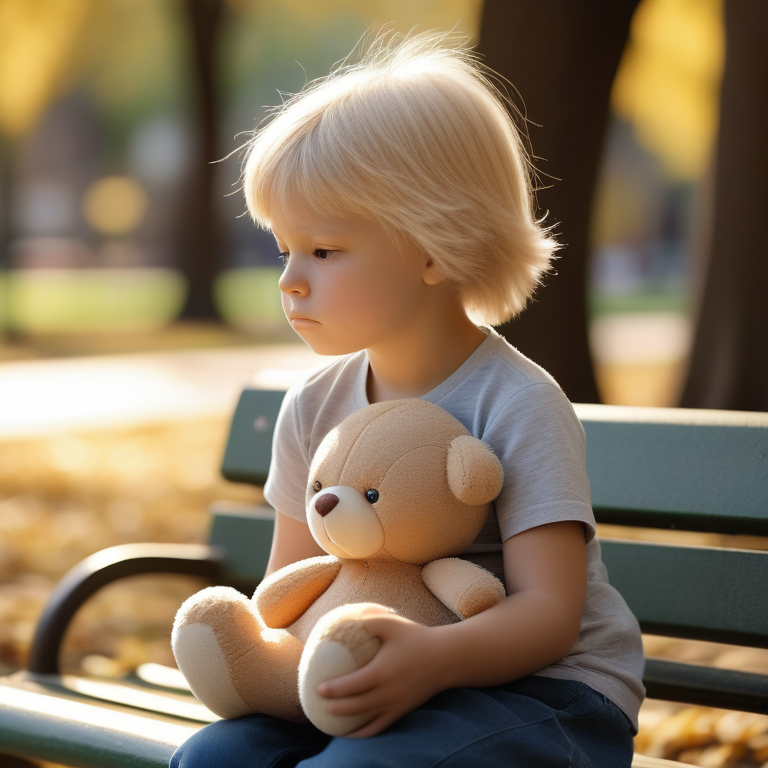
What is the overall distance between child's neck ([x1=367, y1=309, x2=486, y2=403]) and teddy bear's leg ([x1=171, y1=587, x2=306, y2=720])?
48cm

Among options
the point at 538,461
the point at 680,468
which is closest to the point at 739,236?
the point at 680,468

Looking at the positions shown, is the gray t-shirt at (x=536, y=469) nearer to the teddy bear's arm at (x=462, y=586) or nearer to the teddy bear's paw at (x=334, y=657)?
the teddy bear's arm at (x=462, y=586)

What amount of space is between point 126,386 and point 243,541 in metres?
7.53

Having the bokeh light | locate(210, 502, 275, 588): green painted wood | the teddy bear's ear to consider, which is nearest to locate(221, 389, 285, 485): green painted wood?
locate(210, 502, 275, 588): green painted wood

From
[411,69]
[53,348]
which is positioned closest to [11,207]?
[53,348]

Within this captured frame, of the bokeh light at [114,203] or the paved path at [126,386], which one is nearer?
the paved path at [126,386]

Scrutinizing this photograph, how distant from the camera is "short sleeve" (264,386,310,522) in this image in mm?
1819

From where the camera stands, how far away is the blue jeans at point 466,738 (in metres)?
1.27

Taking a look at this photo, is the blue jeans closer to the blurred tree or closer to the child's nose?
the child's nose

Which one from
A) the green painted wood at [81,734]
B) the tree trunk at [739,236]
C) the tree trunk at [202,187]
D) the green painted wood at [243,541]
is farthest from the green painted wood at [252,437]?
the tree trunk at [202,187]

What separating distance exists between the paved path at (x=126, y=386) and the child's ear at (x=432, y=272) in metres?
4.53

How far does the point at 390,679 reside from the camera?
49.9 inches

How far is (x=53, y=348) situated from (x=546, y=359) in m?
11.7

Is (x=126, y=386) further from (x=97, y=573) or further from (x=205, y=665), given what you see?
(x=205, y=665)
